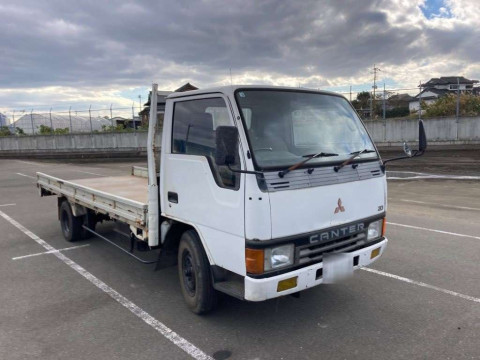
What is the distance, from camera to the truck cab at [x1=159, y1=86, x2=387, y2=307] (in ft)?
9.75

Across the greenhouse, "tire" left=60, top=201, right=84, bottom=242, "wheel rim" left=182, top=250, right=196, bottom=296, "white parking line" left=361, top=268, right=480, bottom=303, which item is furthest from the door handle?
A: the greenhouse

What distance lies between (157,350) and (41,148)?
31.8 metres

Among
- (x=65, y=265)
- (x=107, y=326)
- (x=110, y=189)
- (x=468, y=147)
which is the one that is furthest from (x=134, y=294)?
(x=468, y=147)

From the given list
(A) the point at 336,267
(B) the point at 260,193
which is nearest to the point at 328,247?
(A) the point at 336,267

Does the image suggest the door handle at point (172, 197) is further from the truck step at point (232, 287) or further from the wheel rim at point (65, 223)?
the wheel rim at point (65, 223)

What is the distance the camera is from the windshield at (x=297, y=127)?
3228 millimetres

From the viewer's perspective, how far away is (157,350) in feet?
10.4

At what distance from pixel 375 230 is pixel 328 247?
751 millimetres

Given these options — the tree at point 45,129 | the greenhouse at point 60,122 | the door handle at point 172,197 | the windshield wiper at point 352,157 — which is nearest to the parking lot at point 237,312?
the door handle at point 172,197

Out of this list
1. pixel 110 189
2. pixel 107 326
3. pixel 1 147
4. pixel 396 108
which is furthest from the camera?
pixel 1 147

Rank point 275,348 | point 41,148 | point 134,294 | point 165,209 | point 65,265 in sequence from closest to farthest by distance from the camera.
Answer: point 275,348
point 165,209
point 134,294
point 65,265
point 41,148

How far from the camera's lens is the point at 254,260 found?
295cm

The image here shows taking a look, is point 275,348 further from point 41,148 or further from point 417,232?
point 41,148

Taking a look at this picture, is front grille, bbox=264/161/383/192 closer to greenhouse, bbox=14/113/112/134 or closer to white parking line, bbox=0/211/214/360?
white parking line, bbox=0/211/214/360
